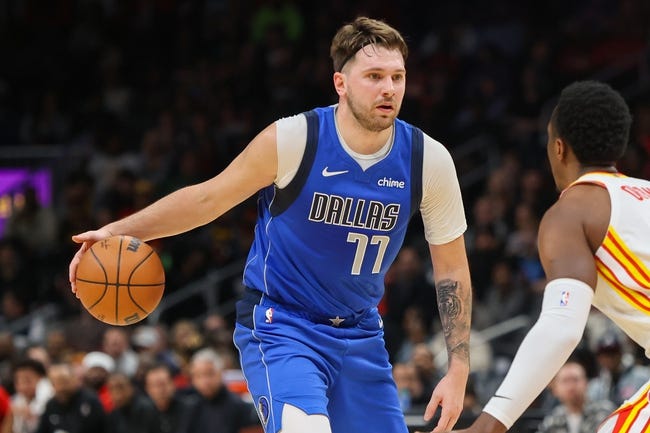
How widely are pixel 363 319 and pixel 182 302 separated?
9.29 meters

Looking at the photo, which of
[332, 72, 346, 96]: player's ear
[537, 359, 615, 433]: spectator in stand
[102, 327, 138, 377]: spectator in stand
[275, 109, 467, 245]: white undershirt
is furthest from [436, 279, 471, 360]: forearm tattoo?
[102, 327, 138, 377]: spectator in stand

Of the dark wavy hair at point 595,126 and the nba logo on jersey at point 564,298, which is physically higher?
the dark wavy hair at point 595,126

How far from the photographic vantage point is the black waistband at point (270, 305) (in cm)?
554

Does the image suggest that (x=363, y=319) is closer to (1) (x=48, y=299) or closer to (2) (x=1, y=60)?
(1) (x=48, y=299)

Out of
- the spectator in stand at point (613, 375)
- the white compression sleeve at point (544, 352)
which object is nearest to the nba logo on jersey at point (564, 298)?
the white compression sleeve at point (544, 352)

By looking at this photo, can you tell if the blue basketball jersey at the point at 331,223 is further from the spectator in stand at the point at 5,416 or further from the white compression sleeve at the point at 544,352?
the spectator in stand at the point at 5,416

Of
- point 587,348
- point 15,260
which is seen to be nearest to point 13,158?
point 15,260

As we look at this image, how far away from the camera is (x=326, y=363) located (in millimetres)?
5449

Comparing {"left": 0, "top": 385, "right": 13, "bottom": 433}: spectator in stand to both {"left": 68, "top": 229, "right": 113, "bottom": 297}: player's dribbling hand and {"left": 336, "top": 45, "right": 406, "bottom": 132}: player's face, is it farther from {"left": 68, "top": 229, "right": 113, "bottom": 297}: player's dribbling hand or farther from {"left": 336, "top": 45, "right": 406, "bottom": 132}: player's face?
{"left": 336, "top": 45, "right": 406, "bottom": 132}: player's face

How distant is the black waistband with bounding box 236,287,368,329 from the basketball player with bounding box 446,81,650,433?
4.46 ft

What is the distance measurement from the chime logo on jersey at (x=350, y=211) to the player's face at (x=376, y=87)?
0.34m

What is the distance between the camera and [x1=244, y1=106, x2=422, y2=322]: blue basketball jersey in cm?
549

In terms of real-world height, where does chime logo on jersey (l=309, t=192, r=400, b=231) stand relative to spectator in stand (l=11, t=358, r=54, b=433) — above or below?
above

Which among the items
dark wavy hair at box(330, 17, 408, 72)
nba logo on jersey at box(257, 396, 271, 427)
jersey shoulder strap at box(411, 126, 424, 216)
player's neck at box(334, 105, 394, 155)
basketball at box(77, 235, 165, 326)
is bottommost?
nba logo on jersey at box(257, 396, 271, 427)
